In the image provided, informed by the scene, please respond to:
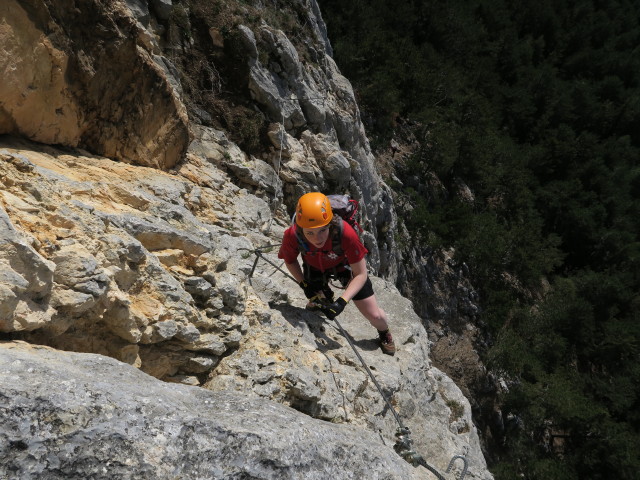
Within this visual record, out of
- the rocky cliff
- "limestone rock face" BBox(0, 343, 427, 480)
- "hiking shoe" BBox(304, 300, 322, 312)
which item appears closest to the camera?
"limestone rock face" BBox(0, 343, 427, 480)

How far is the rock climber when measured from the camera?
13.1 feet

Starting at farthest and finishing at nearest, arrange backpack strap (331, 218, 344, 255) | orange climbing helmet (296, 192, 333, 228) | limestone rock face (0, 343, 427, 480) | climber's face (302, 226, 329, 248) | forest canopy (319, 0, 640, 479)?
forest canopy (319, 0, 640, 479) → backpack strap (331, 218, 344, 255) → climber's face (302, 226, 329, 248) → orange climbing helmet (296, 192, 333, 228) → limestone rock face (0, 343, 427, 480)

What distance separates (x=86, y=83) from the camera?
436 cm

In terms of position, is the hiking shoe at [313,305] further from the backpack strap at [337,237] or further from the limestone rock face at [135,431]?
the limestone rock face at [135,431]

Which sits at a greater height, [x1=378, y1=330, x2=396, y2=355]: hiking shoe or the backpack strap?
the backpack strap

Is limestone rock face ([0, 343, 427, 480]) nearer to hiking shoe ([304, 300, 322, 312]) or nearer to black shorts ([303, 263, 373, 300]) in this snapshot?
hiking shoe ([304, 300, 322, 312])

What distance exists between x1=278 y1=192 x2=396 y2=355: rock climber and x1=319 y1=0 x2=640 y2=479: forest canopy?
15877 mm

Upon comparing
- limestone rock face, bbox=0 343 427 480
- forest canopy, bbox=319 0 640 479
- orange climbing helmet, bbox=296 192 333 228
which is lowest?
forest canopy, bbox=319 0 640 479

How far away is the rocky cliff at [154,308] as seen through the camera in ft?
6.98

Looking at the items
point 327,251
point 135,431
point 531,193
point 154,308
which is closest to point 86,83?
point 154,308

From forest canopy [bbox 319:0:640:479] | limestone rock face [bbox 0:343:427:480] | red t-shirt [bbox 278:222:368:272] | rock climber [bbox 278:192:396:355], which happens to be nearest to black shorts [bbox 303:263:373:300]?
rock climber [bbox 278:192:396:355]

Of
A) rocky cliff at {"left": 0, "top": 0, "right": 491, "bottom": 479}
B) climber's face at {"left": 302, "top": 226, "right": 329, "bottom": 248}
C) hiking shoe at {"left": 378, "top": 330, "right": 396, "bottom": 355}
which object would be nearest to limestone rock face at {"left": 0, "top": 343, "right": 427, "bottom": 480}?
rocky cliff at {"left": 0, "top": 0, "right": 491, "bottom": 479}

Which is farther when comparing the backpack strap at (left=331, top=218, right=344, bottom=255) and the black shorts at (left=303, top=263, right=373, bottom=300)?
the black shorts at (left=303, top=263, right=373, bottom=300)

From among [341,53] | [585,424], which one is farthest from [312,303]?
[585,424]
